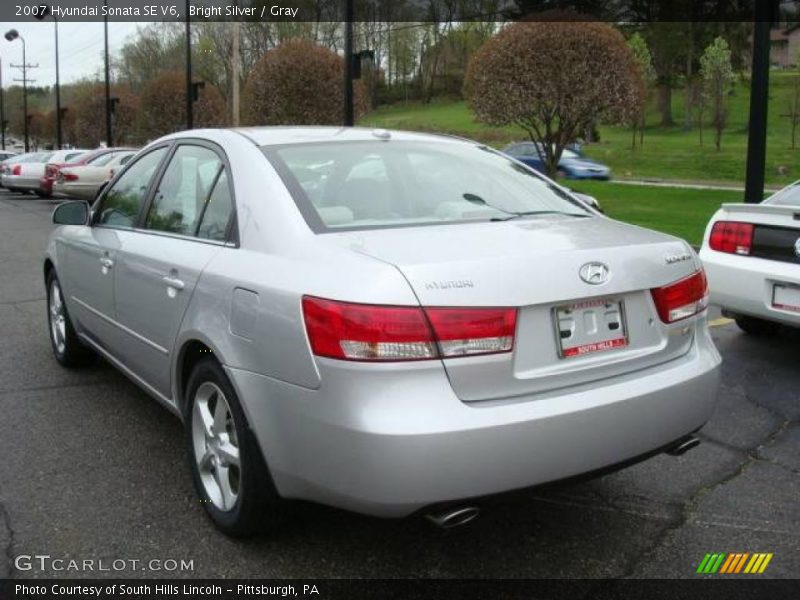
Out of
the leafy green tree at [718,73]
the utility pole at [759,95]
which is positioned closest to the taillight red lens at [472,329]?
the utility pole at [759,95]

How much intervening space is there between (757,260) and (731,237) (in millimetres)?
287

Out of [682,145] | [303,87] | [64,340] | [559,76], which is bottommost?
[64,340]

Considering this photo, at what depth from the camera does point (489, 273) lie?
2504 millimetres

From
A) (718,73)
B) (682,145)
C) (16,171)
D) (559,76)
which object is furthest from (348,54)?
(682,145)

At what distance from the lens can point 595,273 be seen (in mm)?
2664

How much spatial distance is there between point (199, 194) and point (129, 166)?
1171 mm

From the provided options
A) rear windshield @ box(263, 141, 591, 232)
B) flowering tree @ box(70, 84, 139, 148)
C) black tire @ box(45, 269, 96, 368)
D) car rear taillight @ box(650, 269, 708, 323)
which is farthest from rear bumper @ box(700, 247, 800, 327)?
flowering tree @ box(70, 84, 139, 148)

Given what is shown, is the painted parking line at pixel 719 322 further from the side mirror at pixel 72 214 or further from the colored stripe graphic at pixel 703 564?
the side mirror at pixel 72 214

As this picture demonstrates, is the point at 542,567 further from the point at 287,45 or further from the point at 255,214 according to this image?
the point at 287,45

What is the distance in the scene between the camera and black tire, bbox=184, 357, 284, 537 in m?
2.77

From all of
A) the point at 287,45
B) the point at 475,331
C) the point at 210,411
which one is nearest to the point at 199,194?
the point at 210,411

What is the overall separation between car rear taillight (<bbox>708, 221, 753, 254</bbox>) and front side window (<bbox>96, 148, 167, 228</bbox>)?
3.68 meters

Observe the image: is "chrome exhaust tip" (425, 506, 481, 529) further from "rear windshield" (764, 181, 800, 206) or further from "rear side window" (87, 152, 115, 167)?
"rear side window" (87, 152, 115, 167)

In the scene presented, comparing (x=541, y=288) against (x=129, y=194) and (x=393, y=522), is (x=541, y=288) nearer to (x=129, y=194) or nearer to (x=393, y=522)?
(x=393, y=522)
